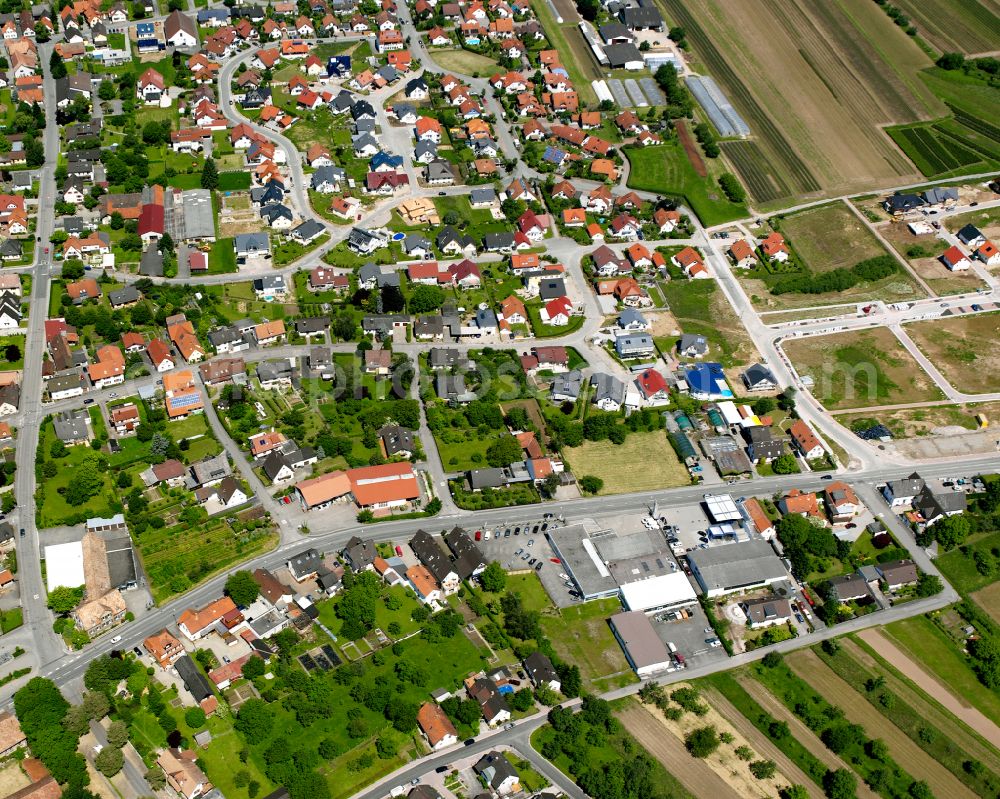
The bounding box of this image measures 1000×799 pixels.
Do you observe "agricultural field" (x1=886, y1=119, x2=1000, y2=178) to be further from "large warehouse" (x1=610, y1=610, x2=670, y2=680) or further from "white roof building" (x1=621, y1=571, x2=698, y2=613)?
"large warehouse" (x1=610, y1=610, x2=670, y2=680)

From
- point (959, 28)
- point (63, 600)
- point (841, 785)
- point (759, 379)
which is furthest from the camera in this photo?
point (959, 28)

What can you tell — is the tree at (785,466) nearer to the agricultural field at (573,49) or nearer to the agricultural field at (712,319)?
the agricultural field at (712,319)

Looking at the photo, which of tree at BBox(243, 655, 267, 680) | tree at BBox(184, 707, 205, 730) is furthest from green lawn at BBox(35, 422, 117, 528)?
tree at BBox(184, 707, 205, 730)

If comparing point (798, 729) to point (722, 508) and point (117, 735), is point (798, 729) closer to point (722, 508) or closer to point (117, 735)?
point (722, 508)

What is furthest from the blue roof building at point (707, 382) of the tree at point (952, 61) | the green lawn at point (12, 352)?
the tree at point (952, 61)

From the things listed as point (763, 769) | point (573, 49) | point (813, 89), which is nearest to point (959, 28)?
point (813, 89)
